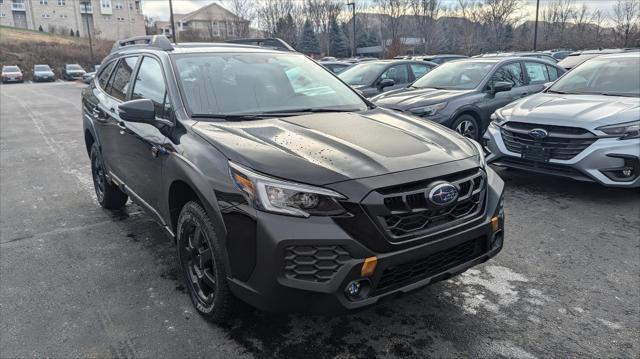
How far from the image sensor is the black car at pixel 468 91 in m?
7.09

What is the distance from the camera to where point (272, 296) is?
2.39m

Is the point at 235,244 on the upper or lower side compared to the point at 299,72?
lower

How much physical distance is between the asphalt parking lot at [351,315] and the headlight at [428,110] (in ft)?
7.39

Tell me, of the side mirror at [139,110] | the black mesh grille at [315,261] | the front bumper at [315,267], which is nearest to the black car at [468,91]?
the side mirror at [139,110]

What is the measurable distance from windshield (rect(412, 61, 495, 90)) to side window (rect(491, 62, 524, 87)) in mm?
167

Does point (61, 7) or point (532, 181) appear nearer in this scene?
point (532, 181)

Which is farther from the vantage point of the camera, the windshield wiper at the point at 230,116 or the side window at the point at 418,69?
the side window at the point at 418,69

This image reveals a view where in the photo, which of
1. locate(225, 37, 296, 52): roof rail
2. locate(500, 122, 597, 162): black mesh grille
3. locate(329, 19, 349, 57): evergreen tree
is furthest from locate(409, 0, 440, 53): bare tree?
locate(225, 37, 296, 52): roof rail

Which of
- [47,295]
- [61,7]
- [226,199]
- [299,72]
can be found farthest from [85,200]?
[61,7]

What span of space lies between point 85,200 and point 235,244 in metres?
4.09

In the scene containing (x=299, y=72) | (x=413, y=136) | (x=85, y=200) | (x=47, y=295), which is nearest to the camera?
(x=413, y=136)

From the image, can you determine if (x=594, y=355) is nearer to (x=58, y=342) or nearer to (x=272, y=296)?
(x=272, y=296)

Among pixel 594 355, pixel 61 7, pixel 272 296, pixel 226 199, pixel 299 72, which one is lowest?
pixel 594 355

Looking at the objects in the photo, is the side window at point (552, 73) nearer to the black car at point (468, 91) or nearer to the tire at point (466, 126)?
the black car at point (468, 91)
